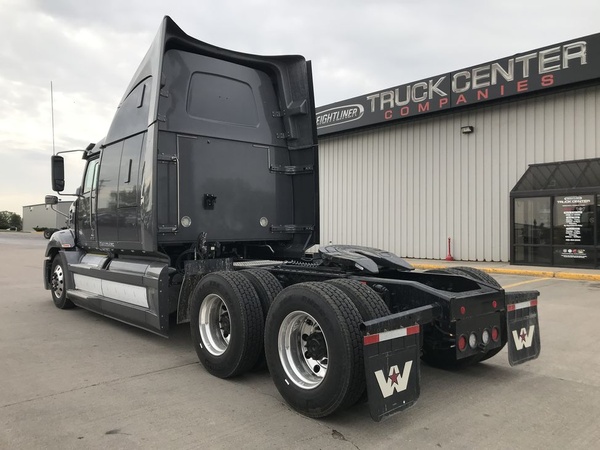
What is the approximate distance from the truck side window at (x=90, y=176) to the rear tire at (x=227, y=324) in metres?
3.36

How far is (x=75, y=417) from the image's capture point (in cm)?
367

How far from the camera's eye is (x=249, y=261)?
6.11m

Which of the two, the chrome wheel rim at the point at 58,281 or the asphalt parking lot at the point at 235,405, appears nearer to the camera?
the asphalt parking lot at the point at 235,405

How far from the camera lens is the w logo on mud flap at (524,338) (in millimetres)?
4215

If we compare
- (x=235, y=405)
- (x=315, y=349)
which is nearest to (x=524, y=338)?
(x=315, y=349)

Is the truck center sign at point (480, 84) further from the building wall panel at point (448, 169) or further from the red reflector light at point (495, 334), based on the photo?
the red reflector light at point (495, 334)

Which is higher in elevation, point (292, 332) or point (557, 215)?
point (557, 215)

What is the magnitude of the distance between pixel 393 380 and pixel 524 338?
175 cm

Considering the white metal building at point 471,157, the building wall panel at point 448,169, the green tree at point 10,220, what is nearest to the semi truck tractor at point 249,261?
the white metal building at point 471,157

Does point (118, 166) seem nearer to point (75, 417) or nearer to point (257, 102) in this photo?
point (257, 102)

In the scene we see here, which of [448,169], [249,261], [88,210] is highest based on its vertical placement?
[448,169]

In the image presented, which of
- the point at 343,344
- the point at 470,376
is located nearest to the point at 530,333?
the point at 470,376

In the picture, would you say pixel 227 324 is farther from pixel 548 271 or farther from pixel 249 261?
pixel 548 271

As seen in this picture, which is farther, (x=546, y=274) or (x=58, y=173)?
(x=546, y=274)
